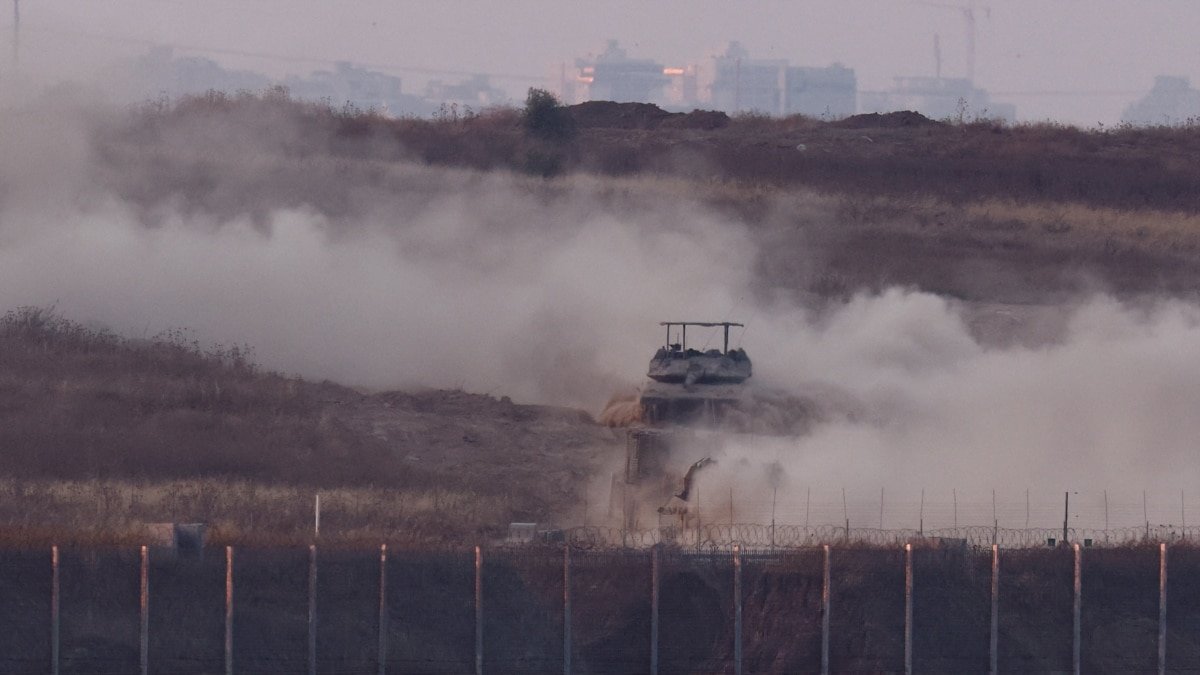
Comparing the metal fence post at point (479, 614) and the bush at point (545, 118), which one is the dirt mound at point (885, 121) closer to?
the bush at point (545, 118)

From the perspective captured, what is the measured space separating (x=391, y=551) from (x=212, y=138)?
40618 millimetres

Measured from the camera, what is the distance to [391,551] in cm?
2877

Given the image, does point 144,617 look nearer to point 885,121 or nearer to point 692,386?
point 692,386

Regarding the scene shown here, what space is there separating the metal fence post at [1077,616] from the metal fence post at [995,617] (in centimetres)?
95

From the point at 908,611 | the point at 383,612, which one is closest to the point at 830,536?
the point at 908,611

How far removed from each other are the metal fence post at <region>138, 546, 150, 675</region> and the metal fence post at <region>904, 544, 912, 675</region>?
30.7 feet

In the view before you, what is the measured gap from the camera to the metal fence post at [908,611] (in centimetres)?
2842

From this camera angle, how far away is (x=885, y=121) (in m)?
77.2

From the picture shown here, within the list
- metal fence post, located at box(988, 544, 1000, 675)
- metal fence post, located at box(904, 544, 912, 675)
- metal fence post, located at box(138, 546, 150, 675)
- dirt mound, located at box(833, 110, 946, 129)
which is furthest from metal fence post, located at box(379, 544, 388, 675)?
dirt mound, located at box(833, 110, 946, 129)

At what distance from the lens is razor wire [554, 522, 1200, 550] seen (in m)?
31.8

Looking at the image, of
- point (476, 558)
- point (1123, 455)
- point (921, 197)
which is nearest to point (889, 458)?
point (1123, 455)

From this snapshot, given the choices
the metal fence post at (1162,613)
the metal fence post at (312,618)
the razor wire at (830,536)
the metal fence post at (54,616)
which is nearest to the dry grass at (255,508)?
the razor wire at (830,536)

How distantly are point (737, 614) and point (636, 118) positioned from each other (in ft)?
165

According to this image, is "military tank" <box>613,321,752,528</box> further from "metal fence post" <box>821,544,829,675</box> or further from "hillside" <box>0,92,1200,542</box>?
"metal fence post" <box>821,544,829,675</box>
